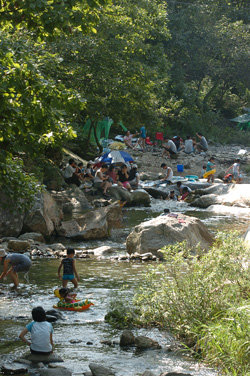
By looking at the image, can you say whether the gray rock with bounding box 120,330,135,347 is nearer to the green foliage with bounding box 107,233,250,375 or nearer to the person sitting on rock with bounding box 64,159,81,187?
the green foliage with bounding box 107,233,250,375

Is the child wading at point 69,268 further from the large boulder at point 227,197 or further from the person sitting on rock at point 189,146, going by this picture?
the person sitting on rock at point 189,146

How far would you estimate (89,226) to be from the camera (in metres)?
16.5

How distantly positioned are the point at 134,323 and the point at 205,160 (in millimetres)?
26591

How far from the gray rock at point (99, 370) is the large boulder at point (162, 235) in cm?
710

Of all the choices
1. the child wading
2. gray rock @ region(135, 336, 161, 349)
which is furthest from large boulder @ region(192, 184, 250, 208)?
gray rock @ region(135, 336, 161, 349)

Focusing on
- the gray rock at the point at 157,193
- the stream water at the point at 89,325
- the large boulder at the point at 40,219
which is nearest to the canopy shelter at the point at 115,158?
the gray rock at the point at 157,193

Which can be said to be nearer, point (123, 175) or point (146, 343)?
point (146, 343)

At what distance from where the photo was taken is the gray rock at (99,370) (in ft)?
22.0

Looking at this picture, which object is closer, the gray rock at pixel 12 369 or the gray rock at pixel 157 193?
the gray rock at pixel 12 369

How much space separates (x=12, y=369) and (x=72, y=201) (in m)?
13.6

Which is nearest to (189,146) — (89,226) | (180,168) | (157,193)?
(180,168)

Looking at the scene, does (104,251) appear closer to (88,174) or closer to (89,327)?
(89,327)

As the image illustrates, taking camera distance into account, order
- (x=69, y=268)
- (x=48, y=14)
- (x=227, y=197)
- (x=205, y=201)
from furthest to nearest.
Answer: (x=227, y=197), (x=205, y=201), (x=69, y=268), (x=48, y=14)

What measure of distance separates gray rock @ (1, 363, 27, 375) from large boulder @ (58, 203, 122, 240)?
9384 mm
